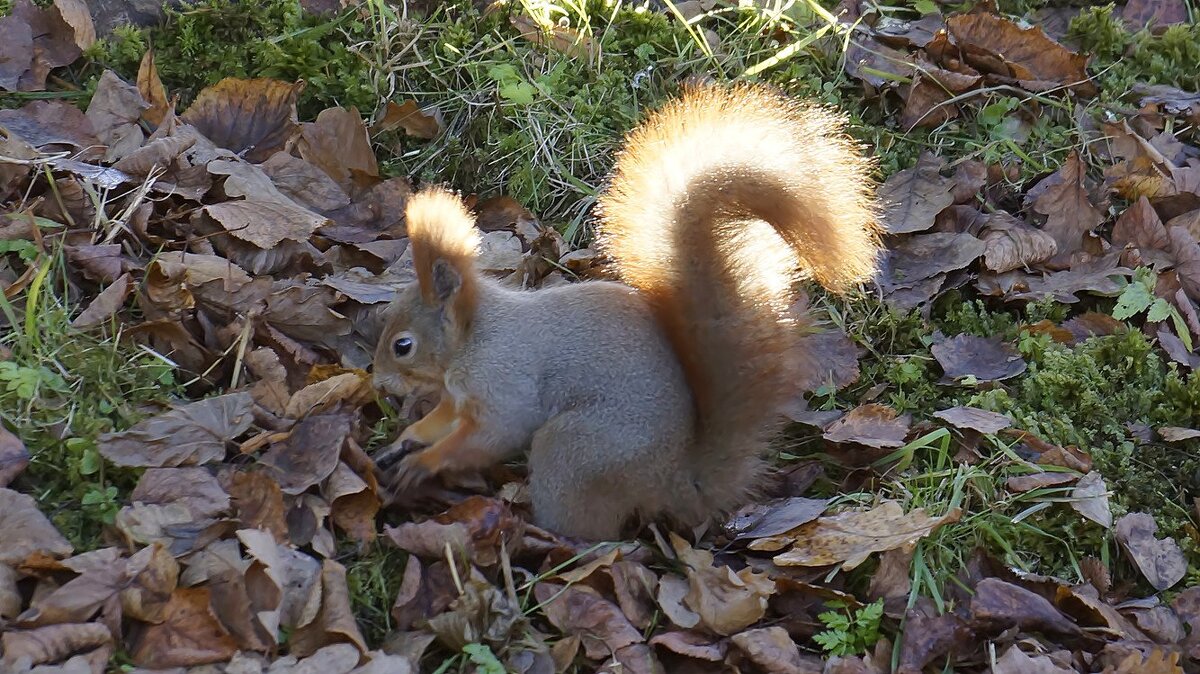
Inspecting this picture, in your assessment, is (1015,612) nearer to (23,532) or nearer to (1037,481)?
(1037,481)

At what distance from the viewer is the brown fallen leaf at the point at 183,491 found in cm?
209

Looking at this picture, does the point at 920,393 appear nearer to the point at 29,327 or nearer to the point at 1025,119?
the point at 1025,119

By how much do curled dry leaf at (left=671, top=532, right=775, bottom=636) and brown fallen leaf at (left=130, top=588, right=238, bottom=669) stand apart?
83 cm

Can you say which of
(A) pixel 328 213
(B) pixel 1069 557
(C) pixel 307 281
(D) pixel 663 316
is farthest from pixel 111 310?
(B) pixel 1069 557

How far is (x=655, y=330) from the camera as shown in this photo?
2.38m

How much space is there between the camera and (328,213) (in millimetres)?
3000

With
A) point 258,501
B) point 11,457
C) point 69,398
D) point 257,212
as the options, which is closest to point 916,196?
point 257,212

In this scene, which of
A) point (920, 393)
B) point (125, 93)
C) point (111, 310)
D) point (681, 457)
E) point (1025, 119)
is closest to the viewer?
point (681, 457)

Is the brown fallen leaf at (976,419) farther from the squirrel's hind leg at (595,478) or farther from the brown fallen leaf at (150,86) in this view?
the brown fallen leaf at (150,86)

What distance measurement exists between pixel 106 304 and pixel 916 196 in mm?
2065

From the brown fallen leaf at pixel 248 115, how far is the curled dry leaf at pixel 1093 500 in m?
2.12

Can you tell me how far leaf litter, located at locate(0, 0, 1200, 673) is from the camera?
1.97m

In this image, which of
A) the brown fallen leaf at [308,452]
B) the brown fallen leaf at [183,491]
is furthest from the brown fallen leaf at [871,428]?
the brown fallen leaf at [183,491]

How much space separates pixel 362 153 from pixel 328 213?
218 mm
